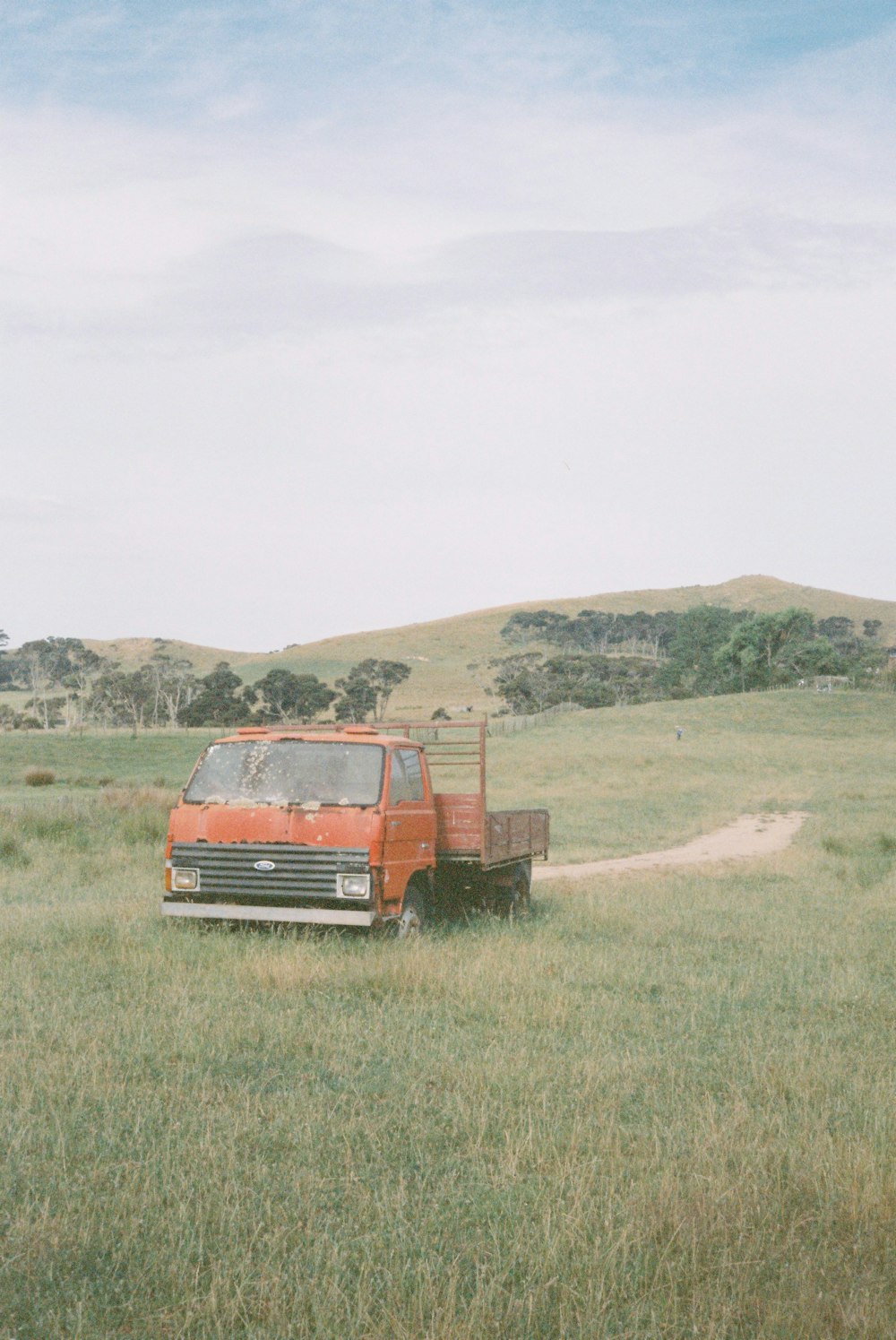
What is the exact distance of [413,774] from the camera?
13477 mm

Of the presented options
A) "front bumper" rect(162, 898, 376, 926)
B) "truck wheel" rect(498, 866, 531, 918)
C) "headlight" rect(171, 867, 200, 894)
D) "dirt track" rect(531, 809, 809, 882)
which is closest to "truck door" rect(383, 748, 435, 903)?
"front bumper" rect(162, 898, 376, 926)

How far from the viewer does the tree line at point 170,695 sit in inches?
4151

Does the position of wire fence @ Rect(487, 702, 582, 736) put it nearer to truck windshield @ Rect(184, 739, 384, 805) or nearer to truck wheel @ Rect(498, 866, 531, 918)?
truck wheel @ Rect(498, 866, 531, 918)

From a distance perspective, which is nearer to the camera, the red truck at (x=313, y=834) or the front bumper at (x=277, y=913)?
the front bumper at (x=277, y=913)

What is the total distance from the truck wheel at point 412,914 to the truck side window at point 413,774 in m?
1.03

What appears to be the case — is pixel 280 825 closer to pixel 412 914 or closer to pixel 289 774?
pixel 289 774

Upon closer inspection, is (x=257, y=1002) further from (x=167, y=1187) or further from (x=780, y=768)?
(x=780, y=768)

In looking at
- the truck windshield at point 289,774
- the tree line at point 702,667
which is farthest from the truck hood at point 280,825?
the tree line at point 702,667

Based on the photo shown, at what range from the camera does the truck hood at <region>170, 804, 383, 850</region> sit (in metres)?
11.9

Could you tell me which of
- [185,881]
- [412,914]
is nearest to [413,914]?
[412,914]

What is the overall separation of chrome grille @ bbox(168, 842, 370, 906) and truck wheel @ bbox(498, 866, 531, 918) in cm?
365

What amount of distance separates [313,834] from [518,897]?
15.4ft

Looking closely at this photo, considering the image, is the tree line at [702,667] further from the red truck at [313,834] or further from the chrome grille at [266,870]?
the chrome grille at [266,870]

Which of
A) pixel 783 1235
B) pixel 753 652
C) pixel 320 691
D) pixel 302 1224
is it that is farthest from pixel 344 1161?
pixel 753 652
